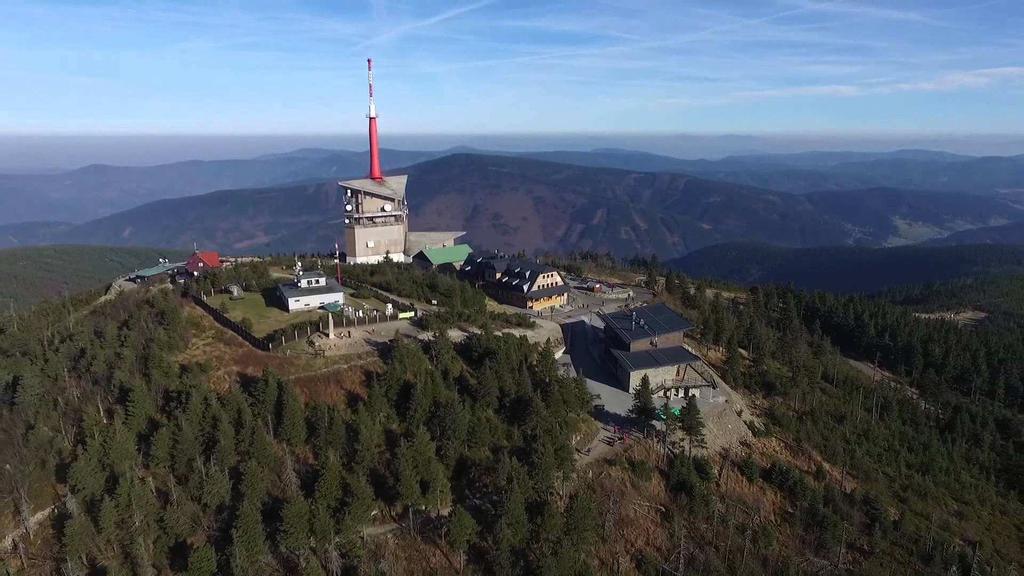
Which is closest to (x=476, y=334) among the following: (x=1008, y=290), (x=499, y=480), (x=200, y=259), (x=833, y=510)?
(x=499, y=480)

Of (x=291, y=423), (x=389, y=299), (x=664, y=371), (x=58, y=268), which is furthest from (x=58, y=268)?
(x=664, y=371)

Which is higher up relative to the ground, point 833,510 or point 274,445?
point 274,445

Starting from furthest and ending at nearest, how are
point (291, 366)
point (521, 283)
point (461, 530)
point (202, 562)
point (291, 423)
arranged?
point (521, 283), point (291, 366), point (291, 423), point (461, 530), point (202, 562)

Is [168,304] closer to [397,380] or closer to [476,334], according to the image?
[397,380]

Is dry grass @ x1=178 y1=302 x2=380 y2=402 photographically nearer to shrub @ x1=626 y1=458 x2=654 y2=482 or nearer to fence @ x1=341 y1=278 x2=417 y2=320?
fence @ x1=341 y1=278 x2=417 y2=320

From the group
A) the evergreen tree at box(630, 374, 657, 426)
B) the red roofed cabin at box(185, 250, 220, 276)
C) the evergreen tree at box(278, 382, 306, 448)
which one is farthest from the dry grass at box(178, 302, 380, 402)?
the red roofed cabin at box(185, 250, 220, 276)

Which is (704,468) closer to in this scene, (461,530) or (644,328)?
(644,328)
